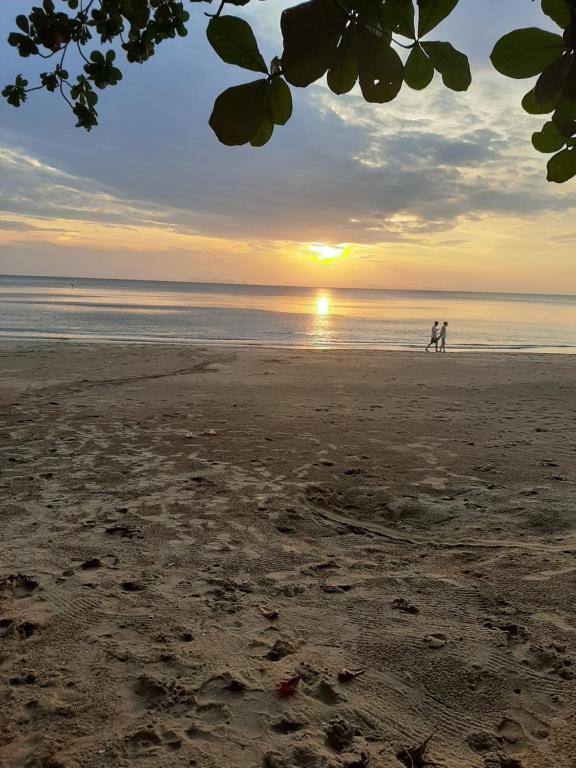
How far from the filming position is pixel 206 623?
2625mm

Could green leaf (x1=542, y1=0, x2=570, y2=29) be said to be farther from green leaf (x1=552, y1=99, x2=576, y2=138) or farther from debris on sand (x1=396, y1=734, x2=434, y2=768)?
debris on sand (x1=396, y1=734, x2=434, y2=768)

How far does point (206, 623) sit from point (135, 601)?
44 centimetres

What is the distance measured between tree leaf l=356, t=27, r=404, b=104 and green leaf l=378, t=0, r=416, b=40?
0.04 m

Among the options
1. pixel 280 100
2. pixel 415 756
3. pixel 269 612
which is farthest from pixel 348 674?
pixel 280 100

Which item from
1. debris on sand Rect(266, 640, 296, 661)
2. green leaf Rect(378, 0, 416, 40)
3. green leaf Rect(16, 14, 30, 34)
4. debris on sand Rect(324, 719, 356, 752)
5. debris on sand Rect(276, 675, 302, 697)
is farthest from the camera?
debris on sand Rect(266, 640, 296, 661)

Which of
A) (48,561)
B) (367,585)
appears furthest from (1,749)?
(367,585)

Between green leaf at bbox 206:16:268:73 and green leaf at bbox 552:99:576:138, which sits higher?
green leaf at bbox 206:16:268:73

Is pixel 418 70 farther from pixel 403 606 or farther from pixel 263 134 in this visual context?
pixel 403 606

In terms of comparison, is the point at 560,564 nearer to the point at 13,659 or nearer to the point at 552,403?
the point at 13,659

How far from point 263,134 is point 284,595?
2.59 m

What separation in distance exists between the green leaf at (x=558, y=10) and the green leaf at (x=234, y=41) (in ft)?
1.42

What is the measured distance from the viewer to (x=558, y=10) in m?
0.79

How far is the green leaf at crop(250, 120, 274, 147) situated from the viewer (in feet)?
2.73

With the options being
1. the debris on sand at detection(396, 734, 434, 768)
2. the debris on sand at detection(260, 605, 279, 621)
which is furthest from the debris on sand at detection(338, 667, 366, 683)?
the debris on sand at detection(260, 605, 279, 621)
